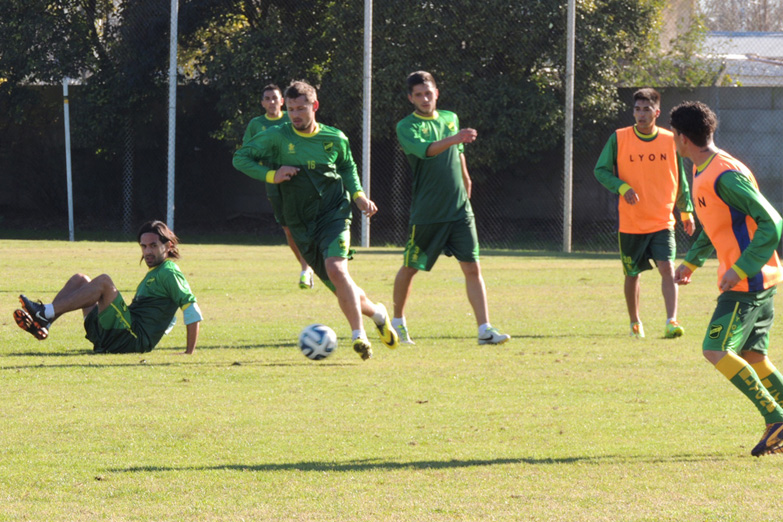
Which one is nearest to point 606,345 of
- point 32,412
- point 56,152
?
point 32,412

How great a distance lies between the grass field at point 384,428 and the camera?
14.2ft

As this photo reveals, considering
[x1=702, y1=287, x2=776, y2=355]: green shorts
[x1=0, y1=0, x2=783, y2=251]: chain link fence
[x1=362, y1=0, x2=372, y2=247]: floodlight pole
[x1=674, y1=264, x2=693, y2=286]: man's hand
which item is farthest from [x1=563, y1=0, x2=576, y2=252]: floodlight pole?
[x1=702, y1=287, x2=776, y2=355]: green shorts

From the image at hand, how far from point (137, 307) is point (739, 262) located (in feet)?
15.4

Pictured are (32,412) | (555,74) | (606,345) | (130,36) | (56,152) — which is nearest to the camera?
(32,412)

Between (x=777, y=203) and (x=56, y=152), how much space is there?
50.5ft

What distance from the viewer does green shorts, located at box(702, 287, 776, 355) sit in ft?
16.9

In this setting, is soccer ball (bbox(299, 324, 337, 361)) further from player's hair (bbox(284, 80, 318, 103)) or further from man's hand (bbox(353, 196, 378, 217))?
player's hair (bbox(284, 80, 318, 103))

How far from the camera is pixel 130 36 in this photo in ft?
77.3

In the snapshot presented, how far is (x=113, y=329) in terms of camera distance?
319 inches

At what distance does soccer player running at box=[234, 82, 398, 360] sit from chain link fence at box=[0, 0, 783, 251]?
13.0 metres

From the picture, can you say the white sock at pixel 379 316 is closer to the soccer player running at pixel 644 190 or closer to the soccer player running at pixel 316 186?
the soccer player running at pixel 316 186

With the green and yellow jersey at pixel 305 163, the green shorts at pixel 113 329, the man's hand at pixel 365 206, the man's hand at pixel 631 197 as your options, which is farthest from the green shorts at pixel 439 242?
the green shorts at pixel 113 329

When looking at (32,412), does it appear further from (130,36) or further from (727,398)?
(130,36)

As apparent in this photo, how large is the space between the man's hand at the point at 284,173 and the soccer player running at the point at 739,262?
2.93 metres
